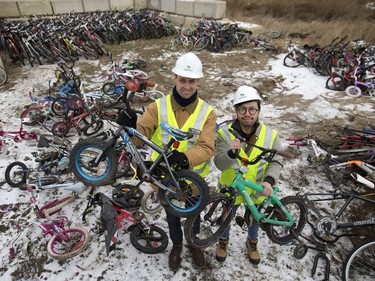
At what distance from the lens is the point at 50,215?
367cm

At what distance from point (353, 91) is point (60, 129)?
894cm

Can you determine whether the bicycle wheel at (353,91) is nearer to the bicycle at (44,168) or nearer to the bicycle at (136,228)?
the bicycle at (136,228)

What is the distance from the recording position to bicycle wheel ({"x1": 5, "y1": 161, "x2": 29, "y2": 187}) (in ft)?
13.8

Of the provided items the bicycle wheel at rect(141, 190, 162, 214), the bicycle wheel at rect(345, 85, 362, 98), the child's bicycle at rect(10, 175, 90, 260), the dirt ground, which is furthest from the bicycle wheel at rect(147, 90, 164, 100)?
the bicycle wheel at rect(345, 85, 362, 98)

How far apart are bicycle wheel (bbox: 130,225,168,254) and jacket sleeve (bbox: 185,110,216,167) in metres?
1.47

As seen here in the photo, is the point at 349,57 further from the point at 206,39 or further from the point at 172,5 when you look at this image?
the point at 172,5

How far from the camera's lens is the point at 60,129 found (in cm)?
566

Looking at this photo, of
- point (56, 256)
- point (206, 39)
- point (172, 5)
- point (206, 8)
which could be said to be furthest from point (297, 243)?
point (172, 5)

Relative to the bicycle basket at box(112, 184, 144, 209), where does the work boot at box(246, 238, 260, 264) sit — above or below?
below

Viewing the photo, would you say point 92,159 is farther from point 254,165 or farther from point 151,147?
point 254,165

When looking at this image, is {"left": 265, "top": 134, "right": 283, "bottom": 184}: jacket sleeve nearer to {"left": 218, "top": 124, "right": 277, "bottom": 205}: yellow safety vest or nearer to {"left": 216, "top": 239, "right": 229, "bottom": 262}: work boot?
{"left": 218, "top": 124, "right": 277, "bottom": 205}: yellow safety vest

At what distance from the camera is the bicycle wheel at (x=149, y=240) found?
10.3 ft

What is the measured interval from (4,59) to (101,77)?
14.9ft

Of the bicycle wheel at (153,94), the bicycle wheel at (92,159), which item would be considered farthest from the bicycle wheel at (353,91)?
the bicycle wheel at (92,159)
